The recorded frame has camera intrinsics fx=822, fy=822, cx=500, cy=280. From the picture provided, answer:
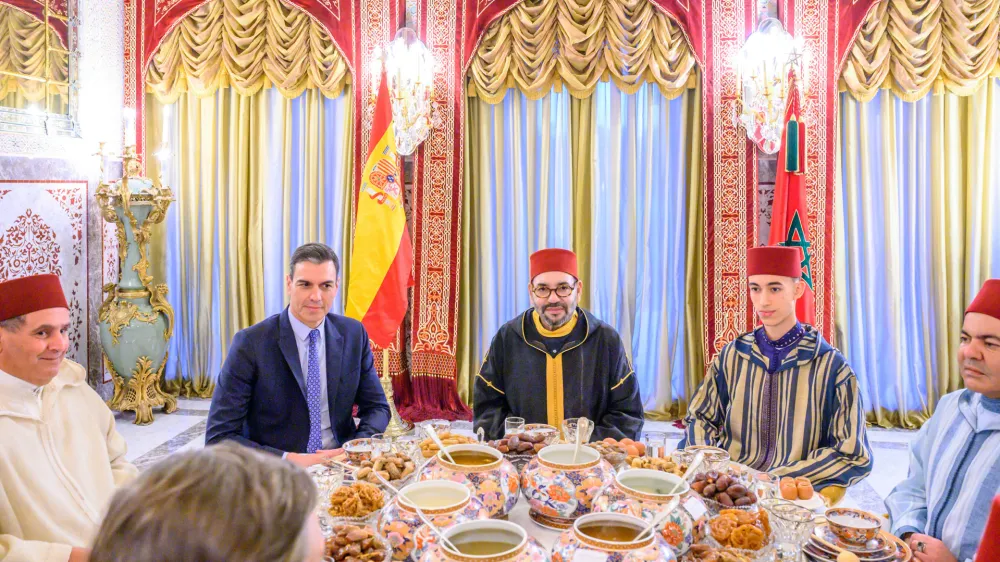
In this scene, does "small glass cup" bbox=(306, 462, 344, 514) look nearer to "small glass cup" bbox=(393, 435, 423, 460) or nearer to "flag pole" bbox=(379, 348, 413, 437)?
"small glass cup" bbox=(393, 435, 423, 460)

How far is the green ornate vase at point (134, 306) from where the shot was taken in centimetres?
560

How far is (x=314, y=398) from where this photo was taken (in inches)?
118

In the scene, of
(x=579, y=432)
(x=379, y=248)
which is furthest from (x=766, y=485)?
(x=379, y=248)

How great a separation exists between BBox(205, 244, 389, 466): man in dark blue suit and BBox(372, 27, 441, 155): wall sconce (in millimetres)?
2753

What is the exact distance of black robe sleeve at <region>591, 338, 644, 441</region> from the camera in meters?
3.12

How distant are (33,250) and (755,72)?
4.82 metres

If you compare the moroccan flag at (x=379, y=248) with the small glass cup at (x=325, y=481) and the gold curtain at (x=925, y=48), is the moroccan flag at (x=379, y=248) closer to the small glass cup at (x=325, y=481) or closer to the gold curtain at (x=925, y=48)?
the gold curtain at (x=925, y=48)

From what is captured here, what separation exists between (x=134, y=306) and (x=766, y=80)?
14.7ft

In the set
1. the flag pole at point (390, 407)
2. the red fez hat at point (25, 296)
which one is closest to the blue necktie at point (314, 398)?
the red fez hat at point (25, 296)

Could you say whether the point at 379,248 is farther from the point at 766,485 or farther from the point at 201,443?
the point at 766,485

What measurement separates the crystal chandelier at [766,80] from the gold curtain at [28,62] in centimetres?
458

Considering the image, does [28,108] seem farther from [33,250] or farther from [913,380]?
[913,380]

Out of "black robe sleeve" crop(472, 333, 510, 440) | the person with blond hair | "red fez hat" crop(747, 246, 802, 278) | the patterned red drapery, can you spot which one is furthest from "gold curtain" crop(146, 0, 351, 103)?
the person with blond hair

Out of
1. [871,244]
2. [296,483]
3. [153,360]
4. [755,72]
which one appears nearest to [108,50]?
[153,360]
